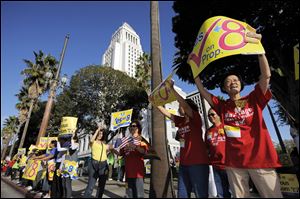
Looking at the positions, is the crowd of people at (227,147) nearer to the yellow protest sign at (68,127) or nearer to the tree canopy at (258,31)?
the yellow protest sign at (68,127)

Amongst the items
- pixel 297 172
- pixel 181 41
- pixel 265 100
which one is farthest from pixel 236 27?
pixel 181 41

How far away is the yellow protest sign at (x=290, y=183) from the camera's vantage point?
568cm

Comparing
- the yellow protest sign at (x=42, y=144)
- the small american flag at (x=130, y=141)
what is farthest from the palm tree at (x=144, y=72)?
the small american flag at (x=130, y=141)

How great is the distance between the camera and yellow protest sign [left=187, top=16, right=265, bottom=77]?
2.46 meters

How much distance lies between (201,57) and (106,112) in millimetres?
22216

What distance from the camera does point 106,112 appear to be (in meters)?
24.3

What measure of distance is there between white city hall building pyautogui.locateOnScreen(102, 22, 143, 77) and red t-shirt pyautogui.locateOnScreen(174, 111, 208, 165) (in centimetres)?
9156

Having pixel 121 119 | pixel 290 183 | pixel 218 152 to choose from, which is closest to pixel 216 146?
pixel 218 152

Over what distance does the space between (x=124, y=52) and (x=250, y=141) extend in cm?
10329

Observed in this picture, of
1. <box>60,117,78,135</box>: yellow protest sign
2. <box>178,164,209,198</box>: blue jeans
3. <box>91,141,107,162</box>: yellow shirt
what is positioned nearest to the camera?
<box>178,164,209,198</box>: blue jeans

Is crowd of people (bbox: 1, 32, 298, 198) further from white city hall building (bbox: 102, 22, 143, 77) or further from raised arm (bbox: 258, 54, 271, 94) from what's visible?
white city hall building (bbox: 102, 22, 143, 77)

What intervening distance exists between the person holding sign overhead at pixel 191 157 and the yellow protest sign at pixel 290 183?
4.49 m

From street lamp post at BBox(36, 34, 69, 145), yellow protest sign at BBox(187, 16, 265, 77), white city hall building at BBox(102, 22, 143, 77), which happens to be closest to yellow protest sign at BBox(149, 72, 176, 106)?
yellow protest sign at BBox(187, 16, 265, 77)

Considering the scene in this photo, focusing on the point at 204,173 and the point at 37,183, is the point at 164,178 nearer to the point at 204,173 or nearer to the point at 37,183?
the point at 204,173
